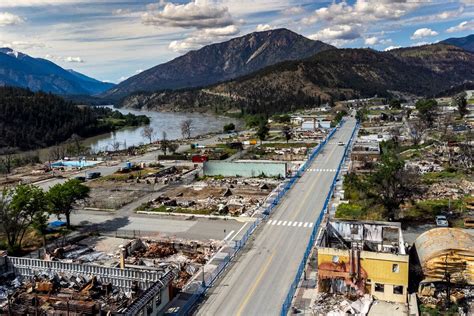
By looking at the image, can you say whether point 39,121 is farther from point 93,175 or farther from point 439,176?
point 439,176

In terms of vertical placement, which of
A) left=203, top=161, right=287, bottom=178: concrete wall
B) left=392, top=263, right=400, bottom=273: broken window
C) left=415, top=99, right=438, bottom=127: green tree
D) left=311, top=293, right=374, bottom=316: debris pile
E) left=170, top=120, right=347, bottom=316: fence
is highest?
left=415, top=99, right=438, bottom=127: green tree

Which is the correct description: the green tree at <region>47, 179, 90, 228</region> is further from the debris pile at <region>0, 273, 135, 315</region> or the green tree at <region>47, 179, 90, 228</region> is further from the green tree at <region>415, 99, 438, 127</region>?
the green tree at <region>415, 99, 438, 127</region>

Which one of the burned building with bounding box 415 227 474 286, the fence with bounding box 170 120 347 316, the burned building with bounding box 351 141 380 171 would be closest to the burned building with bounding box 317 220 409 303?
the burned building with bounding box 415 227 474 286

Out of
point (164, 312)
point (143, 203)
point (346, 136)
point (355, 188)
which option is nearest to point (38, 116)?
point (346, 136)

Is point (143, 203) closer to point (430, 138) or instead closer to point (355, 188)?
point (355, 188)

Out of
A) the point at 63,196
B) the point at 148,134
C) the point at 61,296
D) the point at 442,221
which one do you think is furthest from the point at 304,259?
the point at 148,134

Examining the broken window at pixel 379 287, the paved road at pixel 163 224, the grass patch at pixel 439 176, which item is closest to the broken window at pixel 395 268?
the broken window at pixel 379 287
